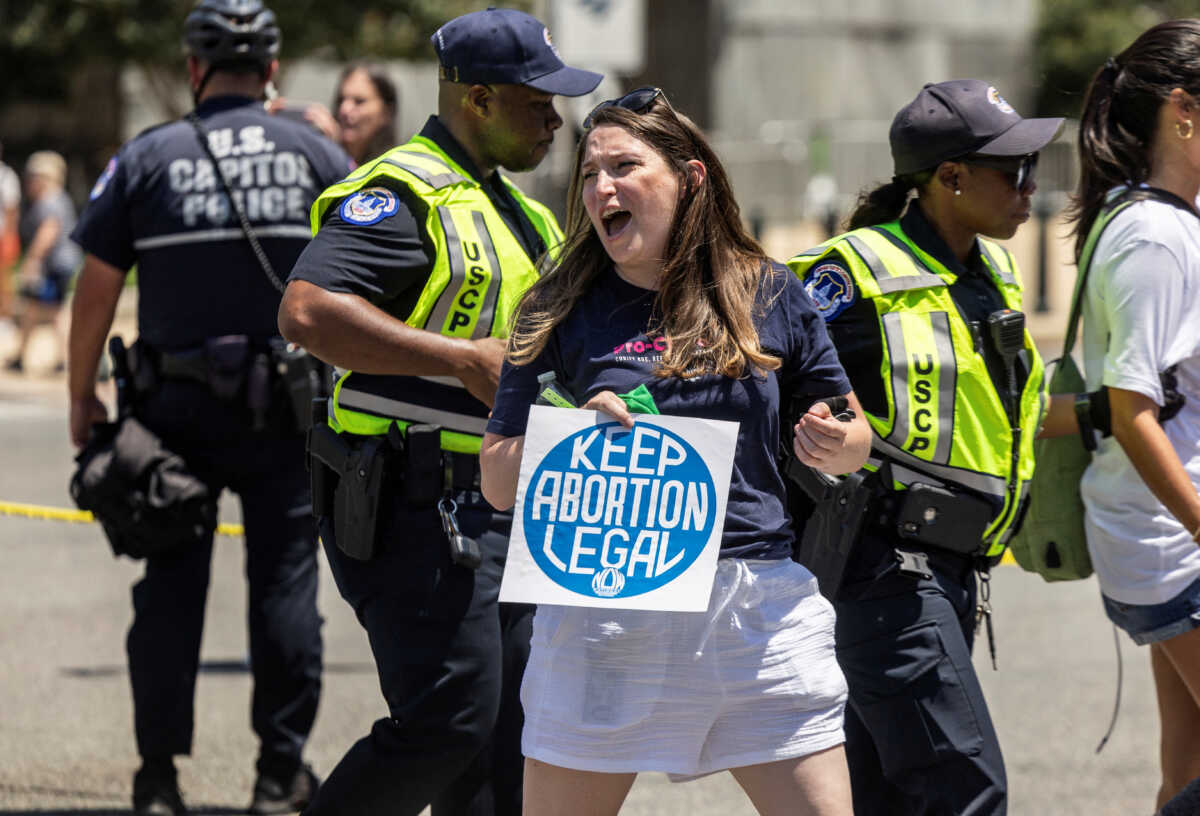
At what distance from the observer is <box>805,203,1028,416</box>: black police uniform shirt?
139 inches

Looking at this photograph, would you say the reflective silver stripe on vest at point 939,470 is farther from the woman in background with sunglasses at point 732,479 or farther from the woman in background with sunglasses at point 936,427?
the woman in background with sunglasses at point 732,479

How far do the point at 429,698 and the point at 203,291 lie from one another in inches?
65.7

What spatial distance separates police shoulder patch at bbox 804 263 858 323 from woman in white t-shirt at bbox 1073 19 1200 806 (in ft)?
1.82

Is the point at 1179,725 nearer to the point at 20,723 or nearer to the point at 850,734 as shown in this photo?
the point at 850,734

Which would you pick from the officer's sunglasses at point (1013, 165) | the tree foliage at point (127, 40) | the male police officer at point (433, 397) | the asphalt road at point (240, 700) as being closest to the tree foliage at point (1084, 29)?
the tree foliage at point (127, 40)

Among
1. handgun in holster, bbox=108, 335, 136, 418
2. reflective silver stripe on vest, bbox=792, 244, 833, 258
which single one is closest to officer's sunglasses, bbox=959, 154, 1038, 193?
reflective silver stripe on vest, bbox=792, 244, 833, 258

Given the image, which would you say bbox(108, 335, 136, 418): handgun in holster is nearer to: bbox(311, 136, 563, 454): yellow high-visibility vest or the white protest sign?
bbox(311, 136, 563, 454): yellow high-visibility vest

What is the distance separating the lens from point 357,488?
3.62 meters

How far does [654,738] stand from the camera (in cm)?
290

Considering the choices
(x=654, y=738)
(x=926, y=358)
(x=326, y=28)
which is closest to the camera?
(x=654, y=738)

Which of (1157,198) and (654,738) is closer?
(654,738)

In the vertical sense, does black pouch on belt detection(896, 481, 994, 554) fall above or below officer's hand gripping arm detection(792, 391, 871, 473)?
below

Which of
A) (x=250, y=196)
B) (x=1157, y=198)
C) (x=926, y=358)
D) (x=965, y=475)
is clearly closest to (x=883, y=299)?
(x=926, y=358)

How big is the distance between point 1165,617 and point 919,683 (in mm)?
574
